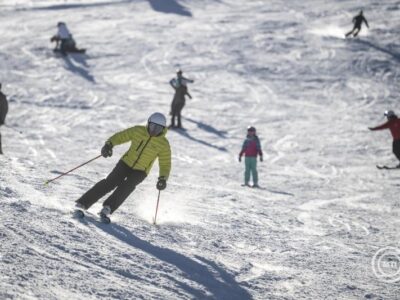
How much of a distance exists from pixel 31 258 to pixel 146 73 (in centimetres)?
2003

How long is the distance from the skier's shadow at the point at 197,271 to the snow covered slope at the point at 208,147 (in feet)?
0.09

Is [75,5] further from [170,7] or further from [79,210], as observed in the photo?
[79,210]

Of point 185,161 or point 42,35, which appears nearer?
point 185,161

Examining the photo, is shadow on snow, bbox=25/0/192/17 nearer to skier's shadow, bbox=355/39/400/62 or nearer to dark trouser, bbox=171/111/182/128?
skier's shadow, bbox=355/39/400/62

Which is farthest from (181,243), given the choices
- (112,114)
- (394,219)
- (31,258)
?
(112,114)

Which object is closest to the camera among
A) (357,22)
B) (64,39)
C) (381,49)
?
(64,39)

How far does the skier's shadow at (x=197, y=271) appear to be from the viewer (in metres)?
5.95

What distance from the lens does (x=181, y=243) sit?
23.9 ft

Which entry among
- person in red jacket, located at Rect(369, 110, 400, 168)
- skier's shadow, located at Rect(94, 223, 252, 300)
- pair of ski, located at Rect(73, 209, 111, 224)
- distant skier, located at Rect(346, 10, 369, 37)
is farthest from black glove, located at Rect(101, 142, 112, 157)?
distant skier, located at Rect(346, 10, 369, 37)

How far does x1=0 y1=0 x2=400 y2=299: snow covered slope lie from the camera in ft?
20.6

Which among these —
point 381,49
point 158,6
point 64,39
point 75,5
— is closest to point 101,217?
point 64,39

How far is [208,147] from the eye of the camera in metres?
16.9

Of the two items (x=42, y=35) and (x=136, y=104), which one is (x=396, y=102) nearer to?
(x=136, y=104)

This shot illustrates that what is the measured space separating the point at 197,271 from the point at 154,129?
211cm
